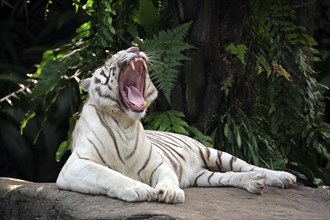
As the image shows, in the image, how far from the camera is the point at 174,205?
4.30m

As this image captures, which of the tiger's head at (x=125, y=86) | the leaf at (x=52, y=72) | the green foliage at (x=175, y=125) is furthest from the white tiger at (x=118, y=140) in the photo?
the leaf at (x=52, y=72)

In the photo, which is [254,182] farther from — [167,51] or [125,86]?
[167,51]

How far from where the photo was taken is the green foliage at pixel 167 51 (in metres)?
5.74

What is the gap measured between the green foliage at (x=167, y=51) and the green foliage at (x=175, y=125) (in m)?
0.22

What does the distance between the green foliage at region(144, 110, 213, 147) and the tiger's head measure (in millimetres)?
1016

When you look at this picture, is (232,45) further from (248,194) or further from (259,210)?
(259,210)

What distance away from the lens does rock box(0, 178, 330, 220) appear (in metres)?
4.13

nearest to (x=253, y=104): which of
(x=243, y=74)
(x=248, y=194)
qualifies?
(x=243, y=74)

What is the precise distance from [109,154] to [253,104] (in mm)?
1802

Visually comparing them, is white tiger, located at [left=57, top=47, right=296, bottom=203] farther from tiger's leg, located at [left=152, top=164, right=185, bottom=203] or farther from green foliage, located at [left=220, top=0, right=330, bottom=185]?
green foliage, located at [left=220, top=0, right=330, bottom=185]

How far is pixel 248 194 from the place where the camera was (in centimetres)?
484

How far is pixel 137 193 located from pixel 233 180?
3.08 feet

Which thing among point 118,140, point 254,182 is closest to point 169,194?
point 118,140

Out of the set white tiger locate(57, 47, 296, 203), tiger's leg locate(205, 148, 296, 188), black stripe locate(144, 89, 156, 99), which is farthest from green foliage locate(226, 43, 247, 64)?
black stripe locate(144, 89, 156, 99)
